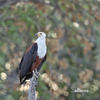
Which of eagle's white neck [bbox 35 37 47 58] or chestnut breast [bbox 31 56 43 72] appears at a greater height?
eagle's white neck [bbox 35 37 47 58]

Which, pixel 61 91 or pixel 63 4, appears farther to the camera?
pixel 63 4

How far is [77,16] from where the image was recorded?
8953 mm

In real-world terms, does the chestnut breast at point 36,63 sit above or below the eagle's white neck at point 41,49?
below

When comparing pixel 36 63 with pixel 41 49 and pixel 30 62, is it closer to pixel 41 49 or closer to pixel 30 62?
pixel 30 62

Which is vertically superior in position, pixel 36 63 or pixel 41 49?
pixel 41 49

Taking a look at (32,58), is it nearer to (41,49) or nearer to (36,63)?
(36,63)

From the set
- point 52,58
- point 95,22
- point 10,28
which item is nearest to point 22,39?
point 10,28

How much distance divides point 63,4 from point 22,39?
119cm

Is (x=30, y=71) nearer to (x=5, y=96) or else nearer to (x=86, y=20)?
(x=5, y=96)

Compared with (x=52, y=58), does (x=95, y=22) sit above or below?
above

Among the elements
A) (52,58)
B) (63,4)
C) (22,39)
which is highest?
(63,4)

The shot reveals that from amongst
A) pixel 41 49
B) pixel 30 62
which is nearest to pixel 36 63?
pixel 30 62

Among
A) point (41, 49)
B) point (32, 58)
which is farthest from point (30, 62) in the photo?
point (41, 49)

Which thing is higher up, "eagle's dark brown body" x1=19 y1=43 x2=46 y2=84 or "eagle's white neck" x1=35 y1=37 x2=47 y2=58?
"eagle's white neck" x1=35 y1=37 x2=47 y2=58
